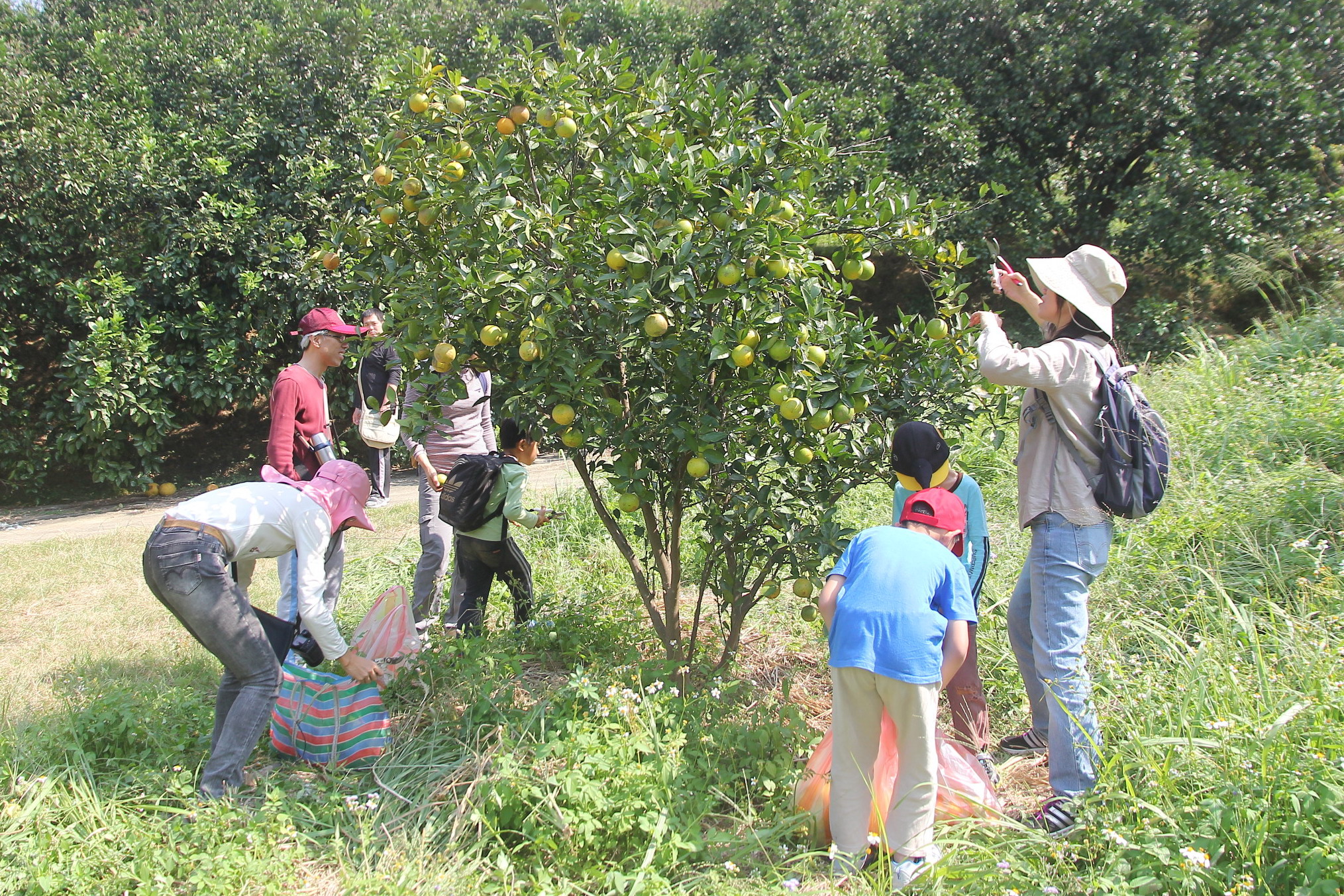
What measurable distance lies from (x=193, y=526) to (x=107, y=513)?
6.90 meters

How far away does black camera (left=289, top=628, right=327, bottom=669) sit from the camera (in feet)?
11.2

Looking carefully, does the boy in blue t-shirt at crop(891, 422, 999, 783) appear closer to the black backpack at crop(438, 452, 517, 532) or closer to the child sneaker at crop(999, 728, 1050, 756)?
the child sneaker at crop(999, 728, 1050, 756)

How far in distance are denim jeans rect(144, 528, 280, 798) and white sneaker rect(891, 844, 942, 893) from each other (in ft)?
6.68

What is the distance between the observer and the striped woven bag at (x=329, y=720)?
10.2 ft

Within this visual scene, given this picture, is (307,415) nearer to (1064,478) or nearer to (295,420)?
(295,420)

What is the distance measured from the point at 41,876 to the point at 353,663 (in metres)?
1.00

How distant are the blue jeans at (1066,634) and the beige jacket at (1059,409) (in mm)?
59

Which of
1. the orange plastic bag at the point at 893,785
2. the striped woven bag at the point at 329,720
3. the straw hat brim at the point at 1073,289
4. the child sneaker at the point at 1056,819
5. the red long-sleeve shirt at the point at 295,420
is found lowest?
the child sneaker at the point at 1056,819

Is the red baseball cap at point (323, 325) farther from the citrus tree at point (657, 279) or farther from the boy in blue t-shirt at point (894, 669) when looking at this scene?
the boy in blue t-shirt at point (894, 669)

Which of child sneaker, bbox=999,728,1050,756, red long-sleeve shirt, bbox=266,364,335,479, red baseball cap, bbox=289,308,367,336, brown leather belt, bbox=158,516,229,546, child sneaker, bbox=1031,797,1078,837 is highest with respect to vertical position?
red baseball cap, bbox=289,308,367,336

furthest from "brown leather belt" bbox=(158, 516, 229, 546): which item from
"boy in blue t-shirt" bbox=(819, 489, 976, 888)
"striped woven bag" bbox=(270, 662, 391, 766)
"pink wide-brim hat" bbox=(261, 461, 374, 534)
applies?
"boy in blue t-shirt" bbox=(819, 489, 976, 888)

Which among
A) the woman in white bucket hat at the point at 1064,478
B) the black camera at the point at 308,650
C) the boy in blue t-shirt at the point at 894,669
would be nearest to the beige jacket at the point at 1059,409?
the woman in white bucket hat at the point at 1064,478

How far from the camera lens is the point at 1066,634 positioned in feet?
9.12

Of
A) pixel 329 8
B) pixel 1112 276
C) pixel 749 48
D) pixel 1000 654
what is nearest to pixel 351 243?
pixel 1112 276
